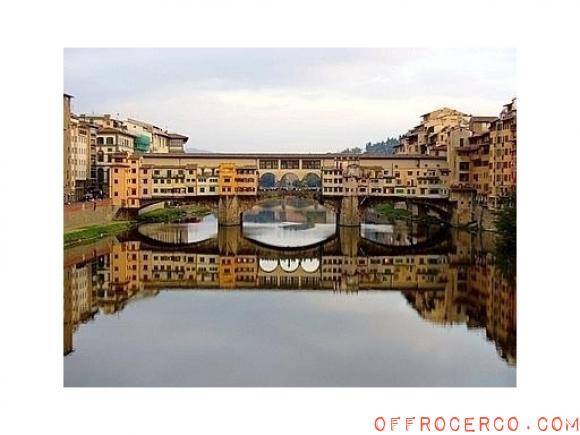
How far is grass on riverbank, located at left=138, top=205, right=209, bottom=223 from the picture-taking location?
24.6ft

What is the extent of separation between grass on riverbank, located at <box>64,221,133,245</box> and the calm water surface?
11cm

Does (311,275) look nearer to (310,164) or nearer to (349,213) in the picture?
(310,164)

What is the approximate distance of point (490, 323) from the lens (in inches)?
147

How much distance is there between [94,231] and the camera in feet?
20.1

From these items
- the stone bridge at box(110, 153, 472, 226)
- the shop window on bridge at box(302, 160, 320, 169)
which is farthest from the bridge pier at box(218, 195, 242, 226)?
the shop window on bridge at box(302, 160, 320, 169)

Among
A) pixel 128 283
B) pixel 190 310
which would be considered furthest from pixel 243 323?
pixel 128 283

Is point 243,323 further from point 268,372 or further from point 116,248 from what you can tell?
point 116,248

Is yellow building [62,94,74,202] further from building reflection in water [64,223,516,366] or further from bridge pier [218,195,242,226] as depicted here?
bridge pier [218,195,242,226]

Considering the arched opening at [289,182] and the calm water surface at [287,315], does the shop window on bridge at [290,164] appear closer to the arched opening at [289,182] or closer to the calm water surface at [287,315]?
the arched opening at [289,182]

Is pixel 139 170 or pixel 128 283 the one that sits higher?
pixel 139 170

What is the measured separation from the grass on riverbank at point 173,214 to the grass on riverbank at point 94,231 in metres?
0.40

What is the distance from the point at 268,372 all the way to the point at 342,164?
200 inches

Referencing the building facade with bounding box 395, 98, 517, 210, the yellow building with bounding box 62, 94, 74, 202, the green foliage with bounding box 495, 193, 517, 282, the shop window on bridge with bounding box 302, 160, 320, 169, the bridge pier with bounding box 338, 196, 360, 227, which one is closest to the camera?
the green foliage with bounding box 495, 193, 517, 282

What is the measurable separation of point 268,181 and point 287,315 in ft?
13.2
